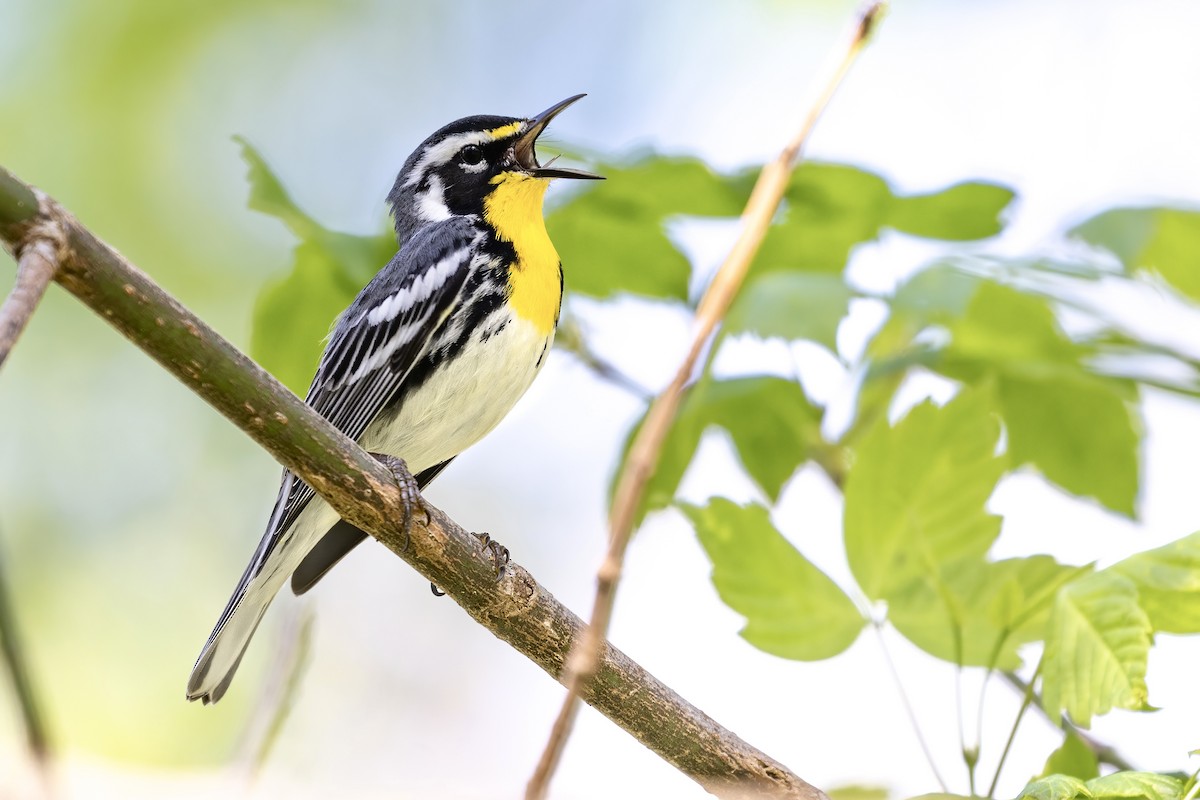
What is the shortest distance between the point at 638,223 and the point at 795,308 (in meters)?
0.43

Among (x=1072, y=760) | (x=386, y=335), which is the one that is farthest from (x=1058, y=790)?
(x=386, y=335)

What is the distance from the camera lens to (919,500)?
1.62m

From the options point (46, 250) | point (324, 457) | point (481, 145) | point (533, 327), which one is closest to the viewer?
point (46, 250)

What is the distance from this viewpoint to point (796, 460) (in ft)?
6.66

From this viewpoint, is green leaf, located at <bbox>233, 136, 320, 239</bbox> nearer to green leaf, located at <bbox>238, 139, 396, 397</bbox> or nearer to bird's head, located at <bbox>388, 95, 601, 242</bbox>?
green leaf, located at <bbox>238, 139, 396, 397</bbox>

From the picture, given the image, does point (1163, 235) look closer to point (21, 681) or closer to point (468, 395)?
point (468, 395)

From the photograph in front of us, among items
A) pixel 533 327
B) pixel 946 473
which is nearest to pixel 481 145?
pixel 533 327

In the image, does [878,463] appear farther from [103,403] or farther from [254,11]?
[103,403]

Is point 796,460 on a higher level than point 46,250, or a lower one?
higher

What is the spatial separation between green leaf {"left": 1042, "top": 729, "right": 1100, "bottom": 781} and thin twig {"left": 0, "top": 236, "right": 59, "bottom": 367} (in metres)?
1.32

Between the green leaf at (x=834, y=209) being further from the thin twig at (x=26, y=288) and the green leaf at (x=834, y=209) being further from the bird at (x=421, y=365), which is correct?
the thin twig at (x=26, y=288)

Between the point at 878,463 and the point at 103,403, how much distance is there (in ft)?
18.7

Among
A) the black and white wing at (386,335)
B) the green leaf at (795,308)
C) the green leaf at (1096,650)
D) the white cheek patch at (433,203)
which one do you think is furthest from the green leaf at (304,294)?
the green leaf at (1096,650)

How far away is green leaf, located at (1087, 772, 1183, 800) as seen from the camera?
4.01 ft
